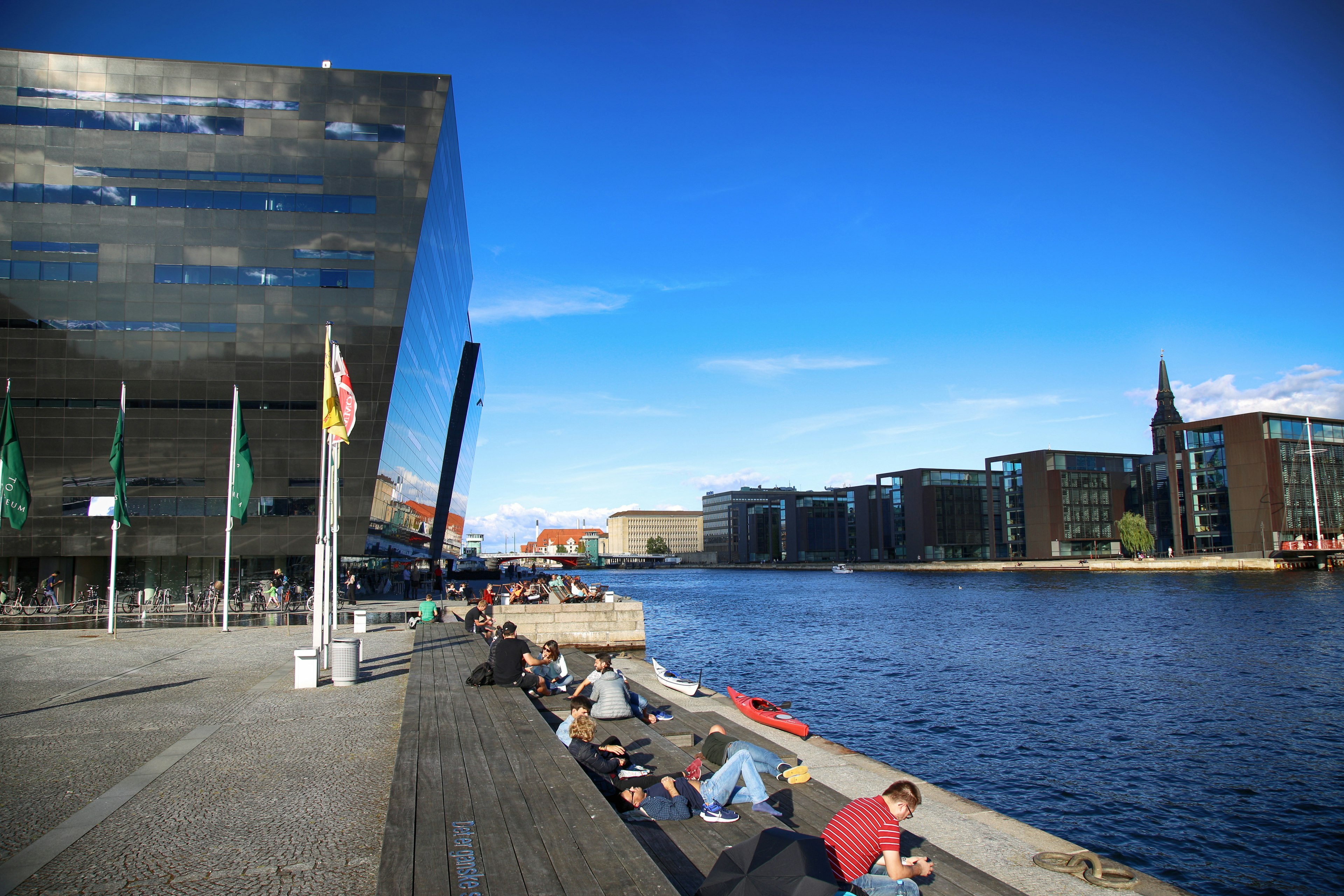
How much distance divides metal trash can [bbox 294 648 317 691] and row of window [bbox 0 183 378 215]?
42.0 meters

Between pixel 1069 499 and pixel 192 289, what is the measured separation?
5535 inches

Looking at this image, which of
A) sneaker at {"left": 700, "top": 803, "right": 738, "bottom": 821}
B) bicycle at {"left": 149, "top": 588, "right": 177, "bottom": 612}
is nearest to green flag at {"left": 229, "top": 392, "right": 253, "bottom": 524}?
bicycle at {"left": 149, "top": 588, "right": 177, "bottom": 612}

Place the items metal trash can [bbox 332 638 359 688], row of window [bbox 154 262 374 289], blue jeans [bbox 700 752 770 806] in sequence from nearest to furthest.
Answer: blue jeans [bbox 700 752 770 806]
metal trash can [bbox 332 638 359 688]
row of window [bbox 154 262 374 289]

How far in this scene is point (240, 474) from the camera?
33.4m

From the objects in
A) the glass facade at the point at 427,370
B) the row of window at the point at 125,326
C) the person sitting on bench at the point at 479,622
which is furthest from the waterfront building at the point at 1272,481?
the row of window at the point at 125,326

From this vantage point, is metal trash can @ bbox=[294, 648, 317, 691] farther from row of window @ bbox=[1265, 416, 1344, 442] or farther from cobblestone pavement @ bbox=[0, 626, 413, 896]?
row of window @ bbox=[1265, 416, 1344, 442]

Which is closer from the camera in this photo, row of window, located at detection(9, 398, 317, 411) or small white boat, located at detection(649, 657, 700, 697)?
small white boat, located at detection(649, 657, 700, 697)

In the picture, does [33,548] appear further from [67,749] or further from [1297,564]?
[1297,564]

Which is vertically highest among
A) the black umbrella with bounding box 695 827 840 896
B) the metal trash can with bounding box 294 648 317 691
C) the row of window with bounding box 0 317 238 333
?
the row of window with bounding box 0 317 238 333

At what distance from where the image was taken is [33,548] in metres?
50.8

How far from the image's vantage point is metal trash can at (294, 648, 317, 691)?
17.8 metres

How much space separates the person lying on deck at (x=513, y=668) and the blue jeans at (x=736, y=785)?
257 inches

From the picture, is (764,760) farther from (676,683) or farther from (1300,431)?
(1300,431)

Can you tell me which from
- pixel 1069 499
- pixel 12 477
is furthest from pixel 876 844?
pixel 1069 499
